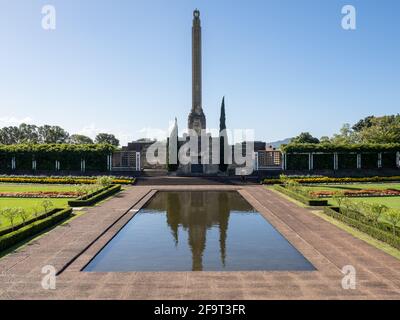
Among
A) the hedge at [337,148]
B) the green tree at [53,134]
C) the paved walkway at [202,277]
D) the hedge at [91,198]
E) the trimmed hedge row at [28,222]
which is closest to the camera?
the paved walkway at [202,277]

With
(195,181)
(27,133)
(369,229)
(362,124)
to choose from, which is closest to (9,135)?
(27,133)

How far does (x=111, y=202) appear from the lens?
30.8 metres

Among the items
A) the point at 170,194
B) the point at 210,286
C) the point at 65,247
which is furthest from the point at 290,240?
the point at 170,194

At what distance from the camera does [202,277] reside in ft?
42.7

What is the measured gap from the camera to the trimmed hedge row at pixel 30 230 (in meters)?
16.6

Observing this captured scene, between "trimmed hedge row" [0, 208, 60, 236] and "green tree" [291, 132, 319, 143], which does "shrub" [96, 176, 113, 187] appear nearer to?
"trimmed hedge row" [0, 208, 60, 236]

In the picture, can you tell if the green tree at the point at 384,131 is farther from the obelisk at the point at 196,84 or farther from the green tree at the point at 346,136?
the obelisk at the point at 196,84

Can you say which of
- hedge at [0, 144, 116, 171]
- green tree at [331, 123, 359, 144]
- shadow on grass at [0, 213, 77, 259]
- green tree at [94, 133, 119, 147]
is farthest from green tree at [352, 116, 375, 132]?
shadow on grass at [0, 213, 77, 259]

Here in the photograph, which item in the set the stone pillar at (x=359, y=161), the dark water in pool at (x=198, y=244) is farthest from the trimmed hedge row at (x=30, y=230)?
the stone pillar at (x=359, y=161)

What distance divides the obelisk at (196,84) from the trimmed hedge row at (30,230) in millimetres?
38558

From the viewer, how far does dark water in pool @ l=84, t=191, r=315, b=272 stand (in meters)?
14.6
